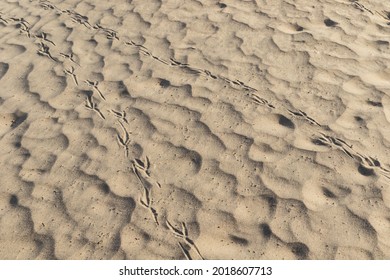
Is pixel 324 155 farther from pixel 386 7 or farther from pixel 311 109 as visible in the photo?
pixel 386 7

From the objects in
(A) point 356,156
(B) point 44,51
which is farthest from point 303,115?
(B) point 44,51

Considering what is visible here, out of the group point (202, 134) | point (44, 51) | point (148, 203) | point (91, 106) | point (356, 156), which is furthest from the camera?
point (44, 51)

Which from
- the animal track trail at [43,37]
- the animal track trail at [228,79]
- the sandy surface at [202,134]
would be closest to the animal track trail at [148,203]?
the sandy surface at [202,134]

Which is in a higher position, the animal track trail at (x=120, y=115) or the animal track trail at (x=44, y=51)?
the animal track trail at (x=120, y=115)

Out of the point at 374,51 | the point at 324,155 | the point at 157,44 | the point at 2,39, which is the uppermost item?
the point at 374,51

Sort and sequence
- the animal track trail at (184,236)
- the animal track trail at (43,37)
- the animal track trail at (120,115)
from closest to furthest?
the animal track trail at (184,236)
the animal track trail at (120,115)
the animal track trail at (43,37)

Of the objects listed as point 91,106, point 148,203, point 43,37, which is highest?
point 148,203

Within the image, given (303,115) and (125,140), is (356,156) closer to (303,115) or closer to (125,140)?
(303,115)

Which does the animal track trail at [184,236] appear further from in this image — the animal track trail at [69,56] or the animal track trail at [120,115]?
the animal track trail at [69,56]
